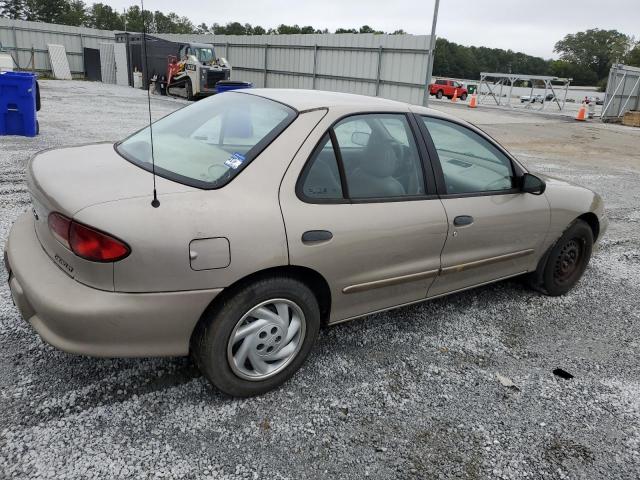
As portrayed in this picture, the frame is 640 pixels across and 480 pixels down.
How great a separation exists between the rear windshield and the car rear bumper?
59 centimetres

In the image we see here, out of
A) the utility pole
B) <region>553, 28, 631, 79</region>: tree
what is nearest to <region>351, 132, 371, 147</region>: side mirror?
the utility pole

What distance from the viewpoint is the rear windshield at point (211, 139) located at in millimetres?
2500

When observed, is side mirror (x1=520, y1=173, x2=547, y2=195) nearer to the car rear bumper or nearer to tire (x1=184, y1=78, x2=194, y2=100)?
the car rear bumper

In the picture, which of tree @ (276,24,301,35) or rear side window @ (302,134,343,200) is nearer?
rear side window @ (302,134,343,200)

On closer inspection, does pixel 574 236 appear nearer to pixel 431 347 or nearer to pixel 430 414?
pixel 431 347

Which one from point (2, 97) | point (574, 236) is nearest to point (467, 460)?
point (574, 236)

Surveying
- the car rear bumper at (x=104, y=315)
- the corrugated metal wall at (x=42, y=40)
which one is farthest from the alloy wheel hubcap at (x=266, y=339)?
the corrugated metal wall at (x=42, y=40)

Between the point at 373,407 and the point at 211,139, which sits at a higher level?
the point at 211,139

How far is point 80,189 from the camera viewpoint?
230 centimetres

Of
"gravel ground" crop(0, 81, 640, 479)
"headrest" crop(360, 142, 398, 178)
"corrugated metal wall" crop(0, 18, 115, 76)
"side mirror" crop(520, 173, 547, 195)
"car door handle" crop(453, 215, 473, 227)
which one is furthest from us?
"corrugated metal wall" crop(0, 18, 115, 76)

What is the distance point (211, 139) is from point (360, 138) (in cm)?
88

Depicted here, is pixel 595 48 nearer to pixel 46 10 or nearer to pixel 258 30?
pixel 258 30

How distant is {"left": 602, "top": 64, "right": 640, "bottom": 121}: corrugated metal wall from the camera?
23.4m

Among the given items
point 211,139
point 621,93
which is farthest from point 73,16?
point 211,139
